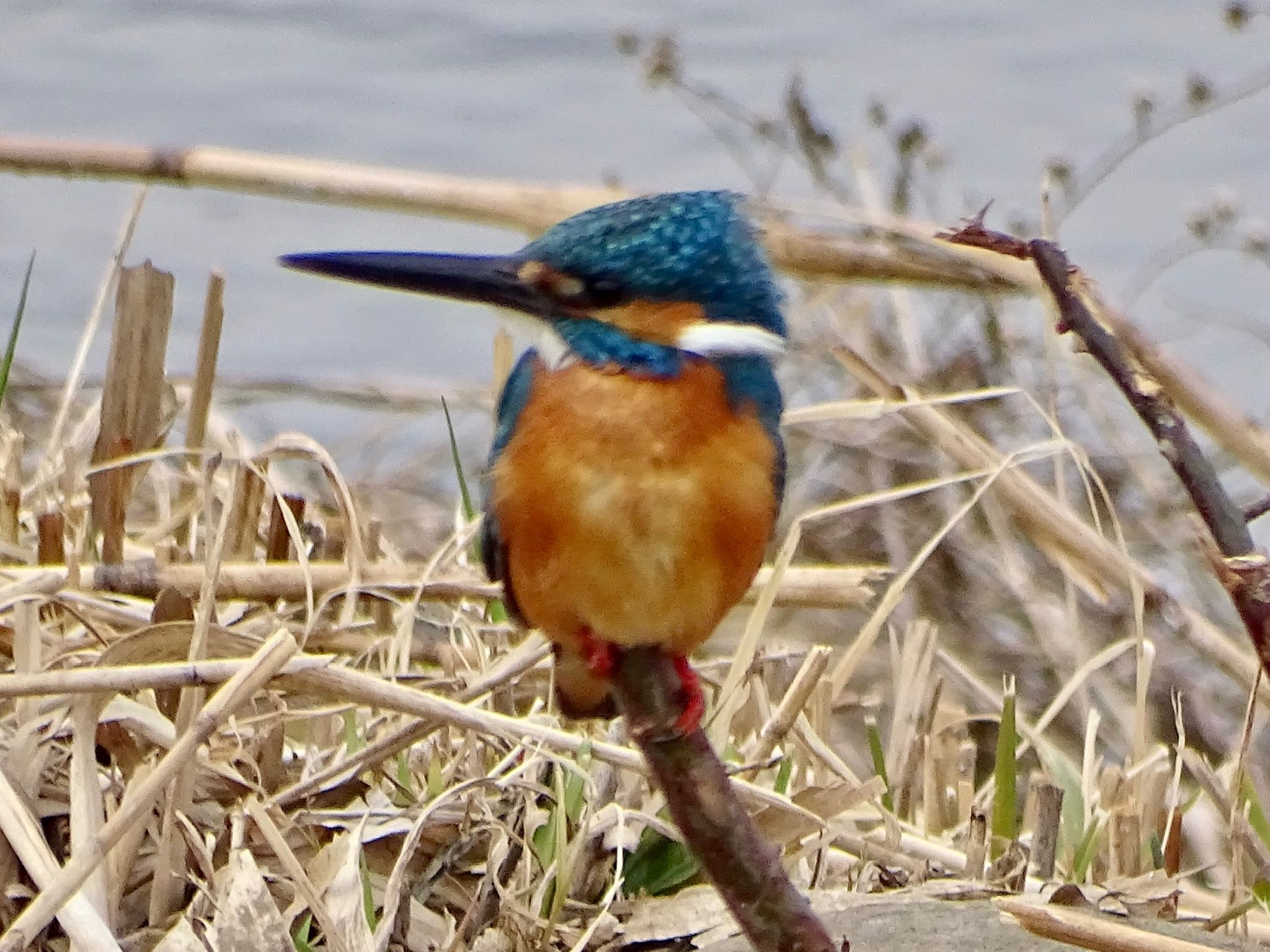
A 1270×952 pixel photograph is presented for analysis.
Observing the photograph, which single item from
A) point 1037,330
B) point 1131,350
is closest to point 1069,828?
point 1131,350

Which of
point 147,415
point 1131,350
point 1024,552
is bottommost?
point 1024,552

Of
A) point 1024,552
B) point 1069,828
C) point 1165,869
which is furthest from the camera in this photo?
point 1024,552

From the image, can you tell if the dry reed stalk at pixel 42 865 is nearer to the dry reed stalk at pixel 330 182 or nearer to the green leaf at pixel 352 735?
the green leaf at pixel 352 735

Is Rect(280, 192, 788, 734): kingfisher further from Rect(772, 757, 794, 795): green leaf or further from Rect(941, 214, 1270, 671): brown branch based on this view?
Rect(772, 757, 794, 795): green leaf

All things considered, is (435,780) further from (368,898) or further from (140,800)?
(140,800)

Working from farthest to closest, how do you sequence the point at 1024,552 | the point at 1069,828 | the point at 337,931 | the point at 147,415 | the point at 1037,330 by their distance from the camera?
the point at 1037,330
the point at 1024,552
the point at 147,415
the point at 1069,828
the point at 337,931

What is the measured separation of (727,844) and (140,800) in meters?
0.60

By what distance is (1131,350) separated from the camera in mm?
2320

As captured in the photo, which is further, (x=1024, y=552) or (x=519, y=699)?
(x=1024, y=552)

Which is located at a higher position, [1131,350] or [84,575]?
[1131,350]

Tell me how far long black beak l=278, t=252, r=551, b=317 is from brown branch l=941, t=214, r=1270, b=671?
1.45ft

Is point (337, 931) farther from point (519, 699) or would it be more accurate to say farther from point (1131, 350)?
point (1131, 350)

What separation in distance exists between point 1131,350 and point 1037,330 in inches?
114

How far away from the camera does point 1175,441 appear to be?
1.51 metres
